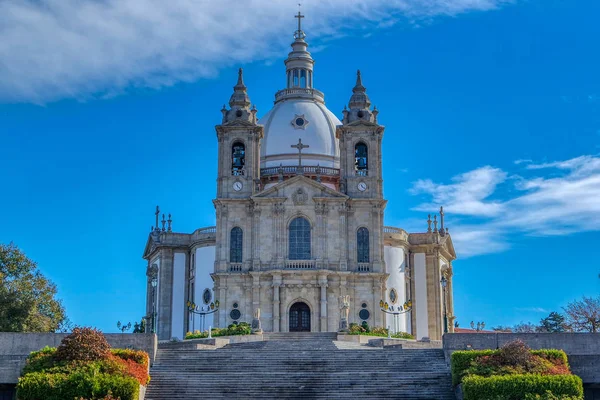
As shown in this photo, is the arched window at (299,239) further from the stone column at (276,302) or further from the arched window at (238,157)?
the arched window at (238,157)

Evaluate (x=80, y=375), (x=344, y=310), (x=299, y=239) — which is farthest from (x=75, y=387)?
(x=299, y=239)

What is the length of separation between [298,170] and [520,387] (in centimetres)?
3515

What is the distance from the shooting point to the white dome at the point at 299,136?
68.1 metres

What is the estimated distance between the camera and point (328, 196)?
60.5 meters

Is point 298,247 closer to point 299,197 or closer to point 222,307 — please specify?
point 299,197

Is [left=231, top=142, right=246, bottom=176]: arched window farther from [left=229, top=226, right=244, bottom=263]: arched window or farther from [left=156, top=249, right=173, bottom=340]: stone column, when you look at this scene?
[left=156, top=249, right=173, bottom=340]: stone column

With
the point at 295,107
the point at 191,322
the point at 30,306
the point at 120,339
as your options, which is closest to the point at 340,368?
the point at 120,339

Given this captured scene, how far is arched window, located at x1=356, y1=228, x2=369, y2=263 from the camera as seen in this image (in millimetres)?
60625

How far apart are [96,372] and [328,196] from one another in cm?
3100

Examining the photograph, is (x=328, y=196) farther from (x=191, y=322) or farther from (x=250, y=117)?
(x=191, y=322)

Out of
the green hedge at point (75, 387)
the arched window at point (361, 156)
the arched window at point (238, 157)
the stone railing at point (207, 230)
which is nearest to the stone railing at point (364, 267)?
the arched window at point (361, 156)

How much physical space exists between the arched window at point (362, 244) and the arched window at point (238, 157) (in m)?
8.69

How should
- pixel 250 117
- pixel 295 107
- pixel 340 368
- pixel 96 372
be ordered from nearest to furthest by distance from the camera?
pixel 96 372 → pixel 340 368 → pixel 250 117 → pixel 295 107

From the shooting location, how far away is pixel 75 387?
100.0 ft
